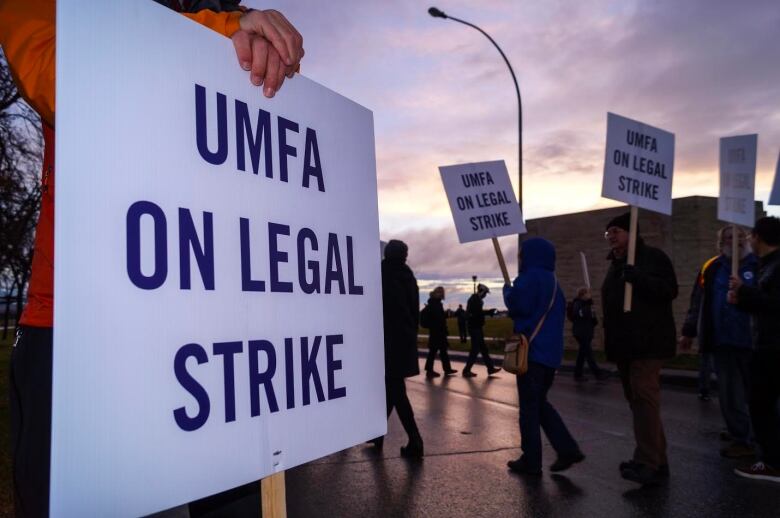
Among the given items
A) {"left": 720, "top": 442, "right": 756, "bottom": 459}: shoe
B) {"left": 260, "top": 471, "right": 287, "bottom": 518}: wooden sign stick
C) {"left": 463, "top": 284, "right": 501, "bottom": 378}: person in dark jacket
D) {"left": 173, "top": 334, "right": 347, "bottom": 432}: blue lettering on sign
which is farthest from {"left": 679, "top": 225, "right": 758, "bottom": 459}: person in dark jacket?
{"left": 463, "top": 284, "right": 501, "bottom": 378}: person in dark jacket

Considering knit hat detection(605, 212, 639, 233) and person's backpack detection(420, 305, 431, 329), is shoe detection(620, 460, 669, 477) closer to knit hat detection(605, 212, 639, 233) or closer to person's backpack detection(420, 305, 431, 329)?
knit hat detection(605, 212, 639, 233)

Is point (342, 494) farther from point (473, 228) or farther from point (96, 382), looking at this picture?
point (96, 382)

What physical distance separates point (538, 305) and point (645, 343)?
35.2 inches

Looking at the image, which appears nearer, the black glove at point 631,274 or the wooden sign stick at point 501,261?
the black glove at point 631,274

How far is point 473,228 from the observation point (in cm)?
713

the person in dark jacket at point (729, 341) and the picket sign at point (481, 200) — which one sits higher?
the picket sign at point (481, 200)

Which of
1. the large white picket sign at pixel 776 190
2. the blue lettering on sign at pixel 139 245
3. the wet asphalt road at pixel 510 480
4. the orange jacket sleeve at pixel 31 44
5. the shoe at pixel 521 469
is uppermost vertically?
the large white picket sign at pixel 776 190

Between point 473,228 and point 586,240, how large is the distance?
14075mm

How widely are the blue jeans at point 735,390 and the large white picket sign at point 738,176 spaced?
4.13 ft

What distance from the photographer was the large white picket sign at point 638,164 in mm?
6055

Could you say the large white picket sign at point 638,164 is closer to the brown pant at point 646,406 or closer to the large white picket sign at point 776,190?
the large white picket sign at point 776,190

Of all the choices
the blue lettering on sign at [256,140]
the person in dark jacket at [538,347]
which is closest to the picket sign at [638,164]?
the person in dark jacket at [538,347]

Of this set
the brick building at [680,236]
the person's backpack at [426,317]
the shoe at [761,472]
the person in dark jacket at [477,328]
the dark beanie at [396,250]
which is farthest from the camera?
the brick building at [680,236]

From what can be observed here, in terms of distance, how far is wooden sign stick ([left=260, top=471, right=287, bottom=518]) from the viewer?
5.14 ft
